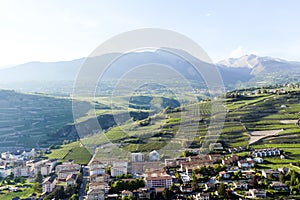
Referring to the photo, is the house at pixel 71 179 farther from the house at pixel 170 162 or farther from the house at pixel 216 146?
the house at pixel 216 146

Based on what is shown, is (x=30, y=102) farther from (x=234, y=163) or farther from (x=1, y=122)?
(x=234, y=163)

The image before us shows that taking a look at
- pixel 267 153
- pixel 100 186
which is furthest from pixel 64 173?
pixel 267 153

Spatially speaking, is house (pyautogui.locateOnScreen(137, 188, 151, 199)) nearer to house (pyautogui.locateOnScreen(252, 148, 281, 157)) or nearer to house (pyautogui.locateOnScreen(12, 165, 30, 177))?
house (pyautogui.locateOnScreen(252, 148, 281, 157))

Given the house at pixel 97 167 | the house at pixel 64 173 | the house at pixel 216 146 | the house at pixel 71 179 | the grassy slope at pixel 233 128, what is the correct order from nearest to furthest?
the house at pixel 71 179, the house at pixel 97 167, the house at pixel 64 173, the house at pixel 216 146, the grassy slope at pixel 233 128

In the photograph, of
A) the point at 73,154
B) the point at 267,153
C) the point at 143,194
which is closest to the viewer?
the point at 143,194

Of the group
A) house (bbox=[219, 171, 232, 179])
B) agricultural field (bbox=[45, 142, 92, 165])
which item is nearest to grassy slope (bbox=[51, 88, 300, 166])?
agricultural field (bbox=[45, 142, 92, 165])

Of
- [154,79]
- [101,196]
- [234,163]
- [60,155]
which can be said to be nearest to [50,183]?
[101,196]

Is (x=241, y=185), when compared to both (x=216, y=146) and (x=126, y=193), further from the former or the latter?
(x=216, y=146)

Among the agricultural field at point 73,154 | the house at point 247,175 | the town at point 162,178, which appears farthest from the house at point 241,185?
the agricultural field at point 73,154
